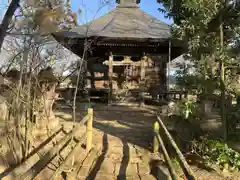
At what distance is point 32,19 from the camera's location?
393 centimetres

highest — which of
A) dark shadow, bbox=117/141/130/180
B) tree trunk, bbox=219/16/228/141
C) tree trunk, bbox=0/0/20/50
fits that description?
tree trunk, bbox=0/0/20/50

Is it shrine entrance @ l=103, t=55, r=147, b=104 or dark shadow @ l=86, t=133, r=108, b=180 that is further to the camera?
shrine entrance @ l=103, t=55, r=147, b=104

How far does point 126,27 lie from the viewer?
12133 mm

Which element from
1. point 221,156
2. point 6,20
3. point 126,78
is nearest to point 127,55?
point 126,78

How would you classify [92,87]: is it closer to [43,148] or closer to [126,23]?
[126,23]

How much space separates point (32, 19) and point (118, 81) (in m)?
8.93

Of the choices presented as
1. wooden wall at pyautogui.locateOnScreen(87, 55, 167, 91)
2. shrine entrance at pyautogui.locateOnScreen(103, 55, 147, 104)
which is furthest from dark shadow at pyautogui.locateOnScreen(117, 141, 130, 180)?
wooden wall at pyautogui.locateOnScreen(87, 55, 167, 91)

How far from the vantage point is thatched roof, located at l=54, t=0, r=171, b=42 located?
10.9m

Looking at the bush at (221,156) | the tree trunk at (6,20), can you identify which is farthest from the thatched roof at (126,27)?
the tree trunk at (6,20)

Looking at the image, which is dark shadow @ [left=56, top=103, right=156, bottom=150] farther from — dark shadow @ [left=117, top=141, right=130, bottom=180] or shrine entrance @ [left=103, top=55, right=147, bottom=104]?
shrine entrance @ [left=103, top=55, right=147, bottom=104]

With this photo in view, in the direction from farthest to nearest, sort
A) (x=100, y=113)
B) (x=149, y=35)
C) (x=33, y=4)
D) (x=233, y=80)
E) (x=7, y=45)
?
1. (x=149, y=35)
2. (x=100, y=113)
3. (x=233, y=80)
4. (x=7, y=45)
5. (x=33, y=4)

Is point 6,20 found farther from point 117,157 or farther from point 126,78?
point 126,78

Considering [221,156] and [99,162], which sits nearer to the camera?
[221,156]

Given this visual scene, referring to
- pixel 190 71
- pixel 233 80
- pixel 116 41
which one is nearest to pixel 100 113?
pixel 116 41
